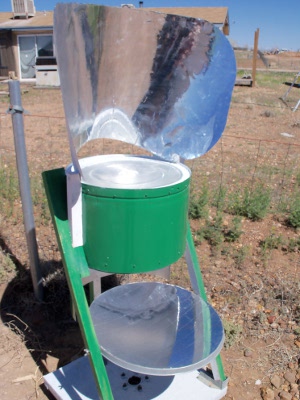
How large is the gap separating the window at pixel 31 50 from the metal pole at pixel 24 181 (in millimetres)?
16648

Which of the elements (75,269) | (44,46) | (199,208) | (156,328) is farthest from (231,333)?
(44,46)

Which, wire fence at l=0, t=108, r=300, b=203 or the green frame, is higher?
the green frame

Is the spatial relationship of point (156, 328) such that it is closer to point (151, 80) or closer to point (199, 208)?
point (151, 80)

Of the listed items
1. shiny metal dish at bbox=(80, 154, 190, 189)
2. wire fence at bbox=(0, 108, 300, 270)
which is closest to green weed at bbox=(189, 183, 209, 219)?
wire fence at bbox=(0, 108, 300, 270)

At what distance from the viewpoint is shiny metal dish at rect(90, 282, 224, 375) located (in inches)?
83.6

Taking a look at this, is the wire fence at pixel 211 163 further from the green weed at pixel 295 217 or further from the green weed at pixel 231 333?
the green weed at pixel 231 333

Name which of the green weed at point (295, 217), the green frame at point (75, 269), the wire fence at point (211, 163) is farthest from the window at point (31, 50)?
the green frame at point (75, 269)

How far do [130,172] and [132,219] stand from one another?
13.4 inches

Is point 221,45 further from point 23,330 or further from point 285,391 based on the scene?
point 23,330

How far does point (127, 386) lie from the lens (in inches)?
98.3

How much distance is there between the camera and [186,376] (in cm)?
263

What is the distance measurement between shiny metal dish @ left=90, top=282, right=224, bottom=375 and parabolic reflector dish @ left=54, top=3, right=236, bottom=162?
0.95 m

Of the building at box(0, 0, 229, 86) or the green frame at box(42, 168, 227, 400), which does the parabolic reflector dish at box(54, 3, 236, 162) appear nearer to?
the green frame at box(42, 168, 227, 400)

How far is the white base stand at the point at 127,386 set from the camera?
7.93 feet
